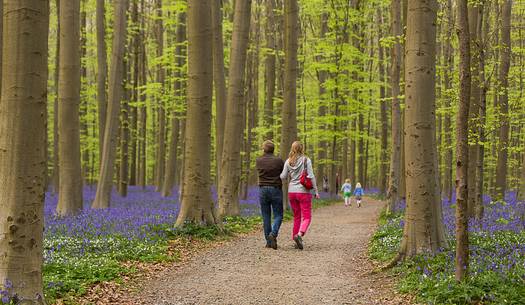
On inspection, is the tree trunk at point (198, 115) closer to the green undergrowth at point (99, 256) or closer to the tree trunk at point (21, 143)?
the green undergrowth at point (99, 256)

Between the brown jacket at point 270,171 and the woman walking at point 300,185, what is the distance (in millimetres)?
170

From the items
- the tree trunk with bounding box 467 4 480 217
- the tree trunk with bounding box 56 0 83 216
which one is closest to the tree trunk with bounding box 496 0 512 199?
the tree trunk with bounding box 467 4 480 217

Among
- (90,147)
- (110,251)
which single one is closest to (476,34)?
(110,251)

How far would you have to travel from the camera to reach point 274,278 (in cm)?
805

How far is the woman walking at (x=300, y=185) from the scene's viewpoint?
35.4 ft

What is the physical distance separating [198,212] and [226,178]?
158 inches

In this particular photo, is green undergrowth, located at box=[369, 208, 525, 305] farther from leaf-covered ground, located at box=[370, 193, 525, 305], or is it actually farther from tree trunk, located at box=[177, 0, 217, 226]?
tree trunk, located at box=[177, 0, 217, 226]

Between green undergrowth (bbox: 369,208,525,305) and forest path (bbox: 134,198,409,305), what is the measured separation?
33 cm

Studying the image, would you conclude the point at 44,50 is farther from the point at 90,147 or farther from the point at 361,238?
the point at 90,147

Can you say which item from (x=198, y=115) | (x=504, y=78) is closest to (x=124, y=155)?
(x=198, y=115)

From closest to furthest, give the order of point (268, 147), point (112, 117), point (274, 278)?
point (274, 278) < point (268, 147) < point (112, 117)

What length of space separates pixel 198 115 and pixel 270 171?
2242mm

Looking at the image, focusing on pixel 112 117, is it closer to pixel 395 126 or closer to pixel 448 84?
pixel 395 126

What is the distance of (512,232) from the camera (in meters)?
9.82
